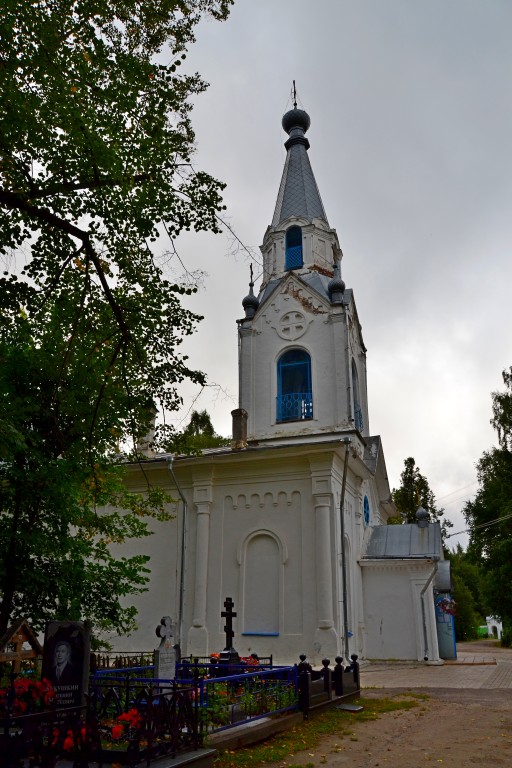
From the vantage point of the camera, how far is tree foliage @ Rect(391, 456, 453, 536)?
152 ft

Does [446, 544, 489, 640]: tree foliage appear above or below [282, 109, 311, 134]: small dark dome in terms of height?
below

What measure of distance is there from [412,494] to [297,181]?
2912 centimetres

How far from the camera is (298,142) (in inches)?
1037

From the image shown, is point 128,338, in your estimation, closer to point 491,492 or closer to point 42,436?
point 42,436

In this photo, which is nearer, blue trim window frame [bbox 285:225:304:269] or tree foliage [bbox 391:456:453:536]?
blue trim window frame [bbox 285:225:304:269]

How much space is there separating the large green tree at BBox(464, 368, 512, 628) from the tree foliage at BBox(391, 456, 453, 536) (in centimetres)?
1057

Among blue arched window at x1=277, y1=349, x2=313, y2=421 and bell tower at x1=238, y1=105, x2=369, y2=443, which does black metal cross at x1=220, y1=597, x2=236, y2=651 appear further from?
blue arched window at x1=277, y1=349, x2=313, y2=421

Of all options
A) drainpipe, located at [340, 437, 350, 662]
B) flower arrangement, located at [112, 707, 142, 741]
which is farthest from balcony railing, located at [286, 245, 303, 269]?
flower arrangement, located at [112, 707, 142, 741]

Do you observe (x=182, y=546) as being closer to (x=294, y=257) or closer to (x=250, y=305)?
(x=250, y=305)

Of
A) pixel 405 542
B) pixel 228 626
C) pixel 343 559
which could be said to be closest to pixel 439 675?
pixel 343 559

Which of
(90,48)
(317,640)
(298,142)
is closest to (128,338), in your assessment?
(90,48)

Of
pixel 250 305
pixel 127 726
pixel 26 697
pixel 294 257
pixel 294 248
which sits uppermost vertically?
pixel 294 248

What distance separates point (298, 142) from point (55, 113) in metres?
20.2

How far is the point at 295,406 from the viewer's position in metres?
20.7
